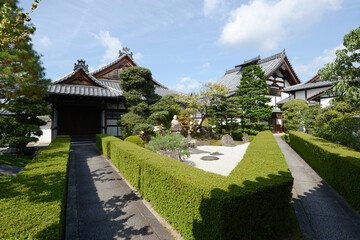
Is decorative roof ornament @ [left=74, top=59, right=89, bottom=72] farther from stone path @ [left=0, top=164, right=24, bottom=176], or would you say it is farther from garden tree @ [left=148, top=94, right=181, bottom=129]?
stone path @ [left=0, top=164, right=24, bottom=176]

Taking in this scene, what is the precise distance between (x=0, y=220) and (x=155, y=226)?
2.48m

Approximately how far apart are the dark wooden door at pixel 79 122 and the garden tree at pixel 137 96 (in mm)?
5526

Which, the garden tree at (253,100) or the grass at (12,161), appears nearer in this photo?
the grass at (12,161)

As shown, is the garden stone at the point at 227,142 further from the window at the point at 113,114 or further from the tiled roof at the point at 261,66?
the window at the point at 113,114

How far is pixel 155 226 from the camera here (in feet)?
12.1

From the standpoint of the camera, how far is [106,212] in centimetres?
422

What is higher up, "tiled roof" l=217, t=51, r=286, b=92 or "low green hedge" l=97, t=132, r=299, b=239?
"tiled roof" l=217, t=51, r=286, b=92

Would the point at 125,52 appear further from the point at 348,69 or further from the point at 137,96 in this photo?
the point at 348,69

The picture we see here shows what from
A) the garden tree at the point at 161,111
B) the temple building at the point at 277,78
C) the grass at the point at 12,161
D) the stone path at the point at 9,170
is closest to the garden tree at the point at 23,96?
the grass at the point at 12,161

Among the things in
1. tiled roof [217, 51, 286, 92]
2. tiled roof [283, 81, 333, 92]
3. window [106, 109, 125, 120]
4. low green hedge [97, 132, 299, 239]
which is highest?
tiled roof [217, 51, 286, 92]

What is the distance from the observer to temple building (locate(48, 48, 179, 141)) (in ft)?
46.2

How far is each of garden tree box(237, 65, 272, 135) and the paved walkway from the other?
11448 millimetres

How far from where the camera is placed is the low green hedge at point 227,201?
2.52 meters

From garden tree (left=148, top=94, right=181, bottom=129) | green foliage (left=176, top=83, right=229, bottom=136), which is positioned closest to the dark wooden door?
garden tree (left=148, top=94, right=181, bottom=129)
